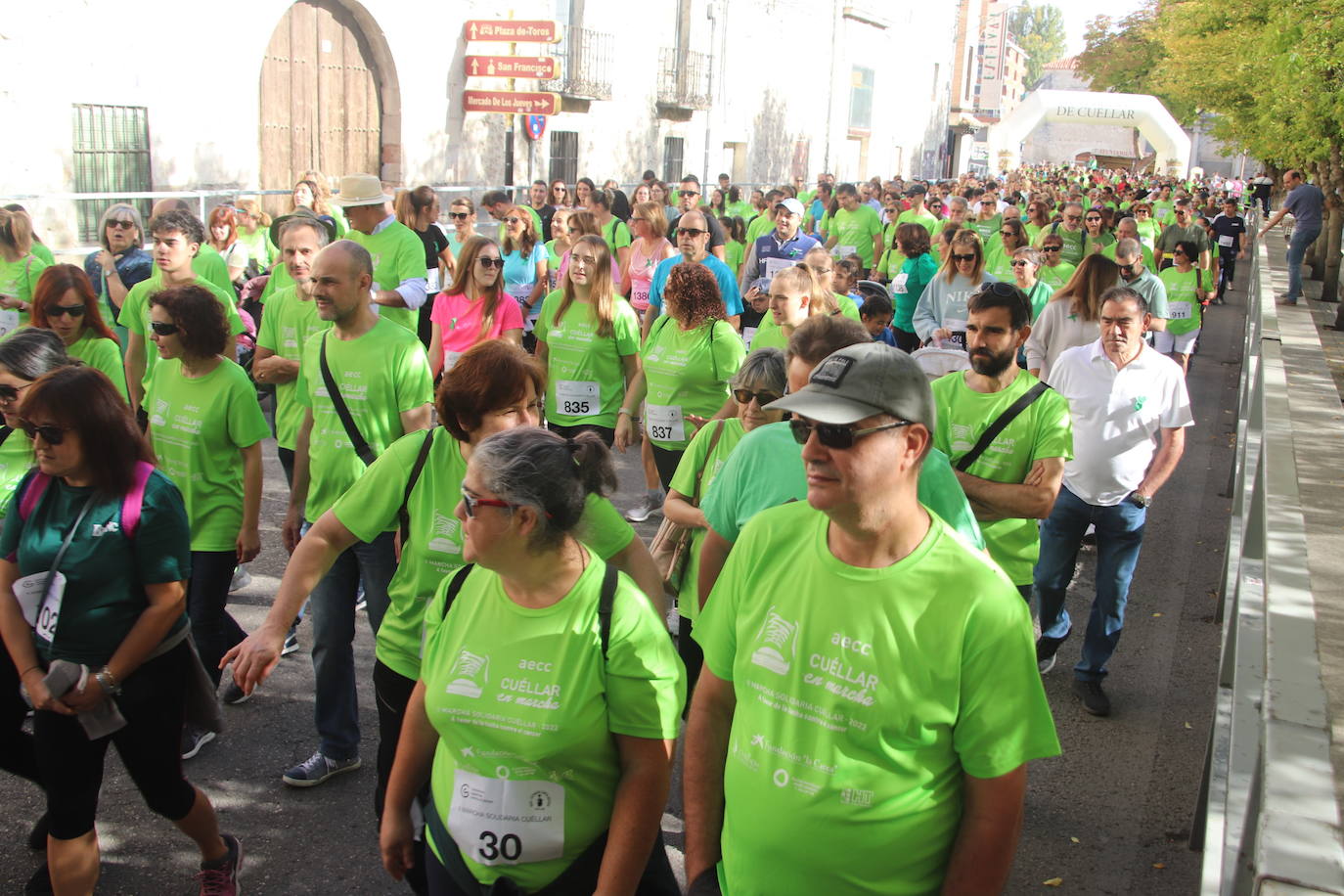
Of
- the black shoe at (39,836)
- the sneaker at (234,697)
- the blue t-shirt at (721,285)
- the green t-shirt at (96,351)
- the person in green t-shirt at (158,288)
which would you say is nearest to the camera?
the black shoe at (39,836)

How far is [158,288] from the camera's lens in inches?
264

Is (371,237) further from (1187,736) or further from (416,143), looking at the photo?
(416,143)

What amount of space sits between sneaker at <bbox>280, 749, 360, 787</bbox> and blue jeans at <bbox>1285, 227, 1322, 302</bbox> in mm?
18520

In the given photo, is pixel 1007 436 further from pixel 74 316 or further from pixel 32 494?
pixel 74 316

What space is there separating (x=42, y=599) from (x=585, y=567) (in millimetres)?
1802

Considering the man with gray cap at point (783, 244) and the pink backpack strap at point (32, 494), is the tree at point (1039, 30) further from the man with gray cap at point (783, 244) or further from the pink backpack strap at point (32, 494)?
the pink backpack strap at point (32, 494)

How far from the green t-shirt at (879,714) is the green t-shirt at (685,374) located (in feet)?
13.1

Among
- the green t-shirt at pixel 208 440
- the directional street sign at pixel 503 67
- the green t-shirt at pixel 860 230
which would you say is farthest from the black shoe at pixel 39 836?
the directional street sign at pixel 503 67

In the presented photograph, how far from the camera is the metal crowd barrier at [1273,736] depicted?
6.61 feet

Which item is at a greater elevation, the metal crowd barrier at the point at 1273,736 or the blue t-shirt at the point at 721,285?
the blue t-shirt at the point at 721,285

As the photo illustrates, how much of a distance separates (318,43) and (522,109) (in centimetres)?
398

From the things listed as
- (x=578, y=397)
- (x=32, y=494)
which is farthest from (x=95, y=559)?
(x=578, y=397)

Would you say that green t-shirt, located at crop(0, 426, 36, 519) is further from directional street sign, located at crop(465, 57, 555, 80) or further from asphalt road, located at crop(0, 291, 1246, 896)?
directional street sign, located at crop(465, 57, 555, 80)

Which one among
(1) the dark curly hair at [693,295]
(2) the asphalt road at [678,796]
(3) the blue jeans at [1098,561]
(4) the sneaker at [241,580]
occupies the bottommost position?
(2) the asphalt road at [678,796]
